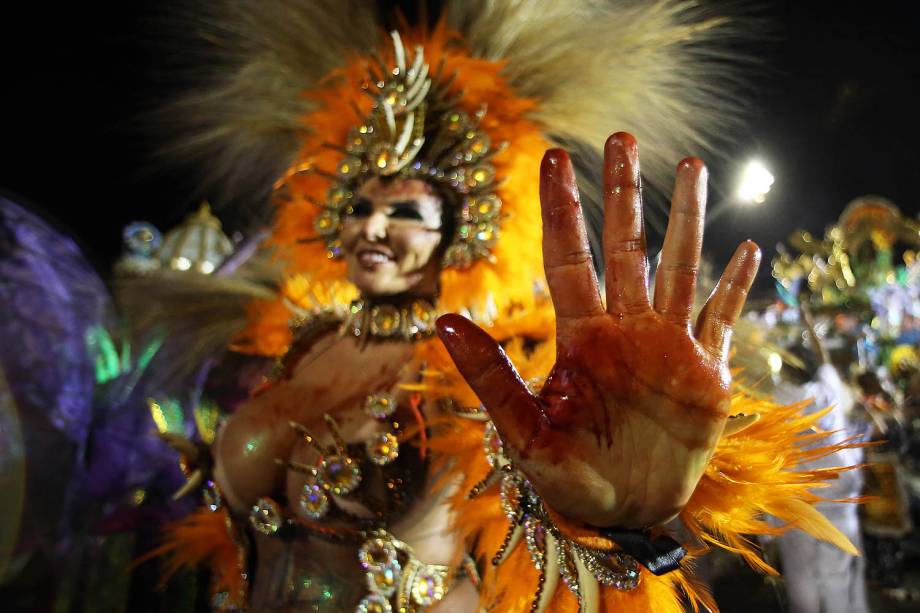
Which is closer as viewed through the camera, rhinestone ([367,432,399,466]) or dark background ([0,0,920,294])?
rhinestone ([367,432,399,466])

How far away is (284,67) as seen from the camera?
75.4 inches

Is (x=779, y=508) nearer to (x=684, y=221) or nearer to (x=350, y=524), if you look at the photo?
(x=684, y=221)

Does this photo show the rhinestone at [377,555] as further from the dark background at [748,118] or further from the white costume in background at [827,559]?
the white costume in background at [827,559]

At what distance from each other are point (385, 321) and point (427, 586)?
0.70 meters

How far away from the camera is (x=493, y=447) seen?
121 cm

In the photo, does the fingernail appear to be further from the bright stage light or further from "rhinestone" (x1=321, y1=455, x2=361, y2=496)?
the bright stage light

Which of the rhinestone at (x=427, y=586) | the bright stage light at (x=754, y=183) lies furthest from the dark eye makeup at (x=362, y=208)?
the bright stage light at (x=754, y=183)

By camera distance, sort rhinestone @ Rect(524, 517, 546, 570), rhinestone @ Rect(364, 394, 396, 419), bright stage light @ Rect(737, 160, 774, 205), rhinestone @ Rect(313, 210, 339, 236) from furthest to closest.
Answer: bright stage light @ Rect(737, 160, 774, 205)
rhinestone @ Rect(313, 210, 339, 236)
rhinestone @ Rect(364, 394, 396, 419)
rhinestone @ Rect(524, 517, 546, 570)

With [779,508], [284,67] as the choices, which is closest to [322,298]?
[284,67]

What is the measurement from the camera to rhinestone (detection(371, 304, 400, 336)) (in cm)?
160

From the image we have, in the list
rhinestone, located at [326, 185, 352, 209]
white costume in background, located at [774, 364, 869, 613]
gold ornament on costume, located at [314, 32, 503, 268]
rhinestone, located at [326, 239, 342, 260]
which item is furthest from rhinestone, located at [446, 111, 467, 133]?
white costume in background, located at [774, 364, 869, 613]

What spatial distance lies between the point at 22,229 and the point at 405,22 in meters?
1.88

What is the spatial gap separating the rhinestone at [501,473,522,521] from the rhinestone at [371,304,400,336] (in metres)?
0.59

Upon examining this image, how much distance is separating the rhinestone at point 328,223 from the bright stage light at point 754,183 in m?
1.51
